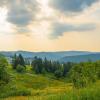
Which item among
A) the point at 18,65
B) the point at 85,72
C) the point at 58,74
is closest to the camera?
the point at 85,72

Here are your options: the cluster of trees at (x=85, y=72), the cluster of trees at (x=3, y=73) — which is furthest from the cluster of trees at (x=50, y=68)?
the cluster of trees at (x=3, y=73)

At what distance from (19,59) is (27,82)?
40.0 metres

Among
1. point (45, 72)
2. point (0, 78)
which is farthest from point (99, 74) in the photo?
point (45, 72)

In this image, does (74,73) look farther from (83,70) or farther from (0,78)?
(0,78)

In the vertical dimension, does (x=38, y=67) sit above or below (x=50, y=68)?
above

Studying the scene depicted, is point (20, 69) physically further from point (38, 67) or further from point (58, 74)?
point (58, 74)

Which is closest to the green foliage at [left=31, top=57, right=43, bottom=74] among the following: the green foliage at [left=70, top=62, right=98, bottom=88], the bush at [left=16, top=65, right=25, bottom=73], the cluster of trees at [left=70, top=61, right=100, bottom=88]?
the bush at [left=16, top=65, right=25, bottom=73]

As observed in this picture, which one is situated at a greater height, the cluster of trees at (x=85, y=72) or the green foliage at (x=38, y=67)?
the cluster of trees at (x=85, y=72)

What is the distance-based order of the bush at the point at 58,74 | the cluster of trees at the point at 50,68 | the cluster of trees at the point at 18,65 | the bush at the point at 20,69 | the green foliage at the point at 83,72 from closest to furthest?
the green foliage at the point at 83,72
the bush at the point at 20,69
the cluster of trees at the point at 18,65
the bush at the point at 58,74
the cluster of trees at the point at 50,68

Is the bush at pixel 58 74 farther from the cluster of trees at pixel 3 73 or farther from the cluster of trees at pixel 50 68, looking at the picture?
the cluster of trees at pixel 3 73

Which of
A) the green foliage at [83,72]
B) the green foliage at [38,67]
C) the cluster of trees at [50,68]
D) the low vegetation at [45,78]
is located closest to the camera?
the low vegetation at [45,78]

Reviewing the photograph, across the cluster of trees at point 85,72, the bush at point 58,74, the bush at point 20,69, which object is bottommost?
the bush at point 58,74

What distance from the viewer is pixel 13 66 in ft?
611

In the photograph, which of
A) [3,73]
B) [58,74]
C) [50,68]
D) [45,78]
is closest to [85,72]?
[3,73]
